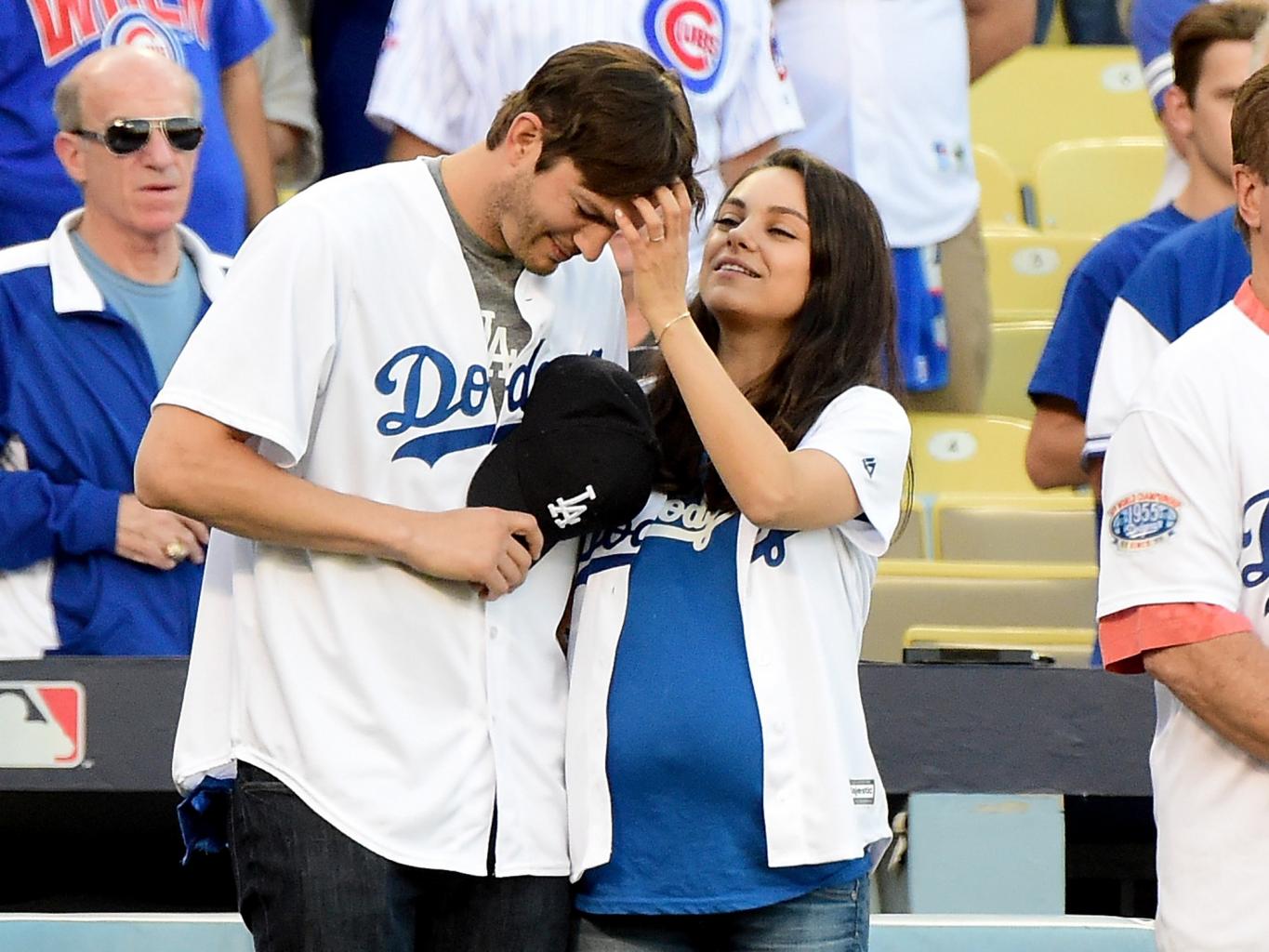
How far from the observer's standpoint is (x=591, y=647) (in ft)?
7.83

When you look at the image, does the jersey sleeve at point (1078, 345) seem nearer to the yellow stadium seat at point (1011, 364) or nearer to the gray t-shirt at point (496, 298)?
the gray t-shirt at point (496, 298)

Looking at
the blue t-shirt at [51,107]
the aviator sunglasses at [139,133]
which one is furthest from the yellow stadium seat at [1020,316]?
the aviator sunglasses at [139,133]

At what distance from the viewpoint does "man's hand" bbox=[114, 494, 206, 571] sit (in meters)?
3.32

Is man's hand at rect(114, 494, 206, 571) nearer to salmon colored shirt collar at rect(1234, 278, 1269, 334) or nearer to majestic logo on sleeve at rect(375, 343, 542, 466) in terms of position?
majestic logo on sleeve at rect(375, 343, 542, 466)

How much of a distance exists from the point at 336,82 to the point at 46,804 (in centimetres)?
183

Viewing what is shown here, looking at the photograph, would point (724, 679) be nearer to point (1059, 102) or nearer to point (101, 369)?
point (101, 369)

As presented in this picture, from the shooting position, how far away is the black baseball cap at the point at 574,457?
7.44ft

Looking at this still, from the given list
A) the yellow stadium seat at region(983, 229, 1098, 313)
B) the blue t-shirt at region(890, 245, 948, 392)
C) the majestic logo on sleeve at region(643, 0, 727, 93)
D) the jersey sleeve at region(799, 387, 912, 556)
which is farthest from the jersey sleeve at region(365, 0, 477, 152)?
the yellow stadium seat at region(983, 229, 1098, 313)

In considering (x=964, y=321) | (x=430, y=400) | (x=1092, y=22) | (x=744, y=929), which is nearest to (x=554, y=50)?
(x=964, y=321)

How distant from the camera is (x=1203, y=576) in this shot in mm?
2109

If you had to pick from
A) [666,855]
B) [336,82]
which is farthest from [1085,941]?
Result: [336,82]

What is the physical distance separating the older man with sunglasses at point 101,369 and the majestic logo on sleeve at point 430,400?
118 cm

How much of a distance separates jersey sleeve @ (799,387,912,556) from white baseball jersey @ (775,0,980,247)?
2.35 m

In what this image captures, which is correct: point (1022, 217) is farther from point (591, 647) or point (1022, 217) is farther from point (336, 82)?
point (591, 647)
